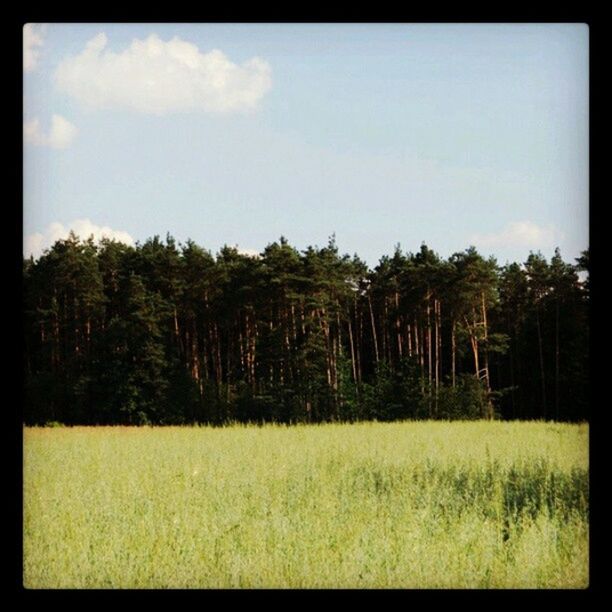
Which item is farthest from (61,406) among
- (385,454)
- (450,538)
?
(450,538)

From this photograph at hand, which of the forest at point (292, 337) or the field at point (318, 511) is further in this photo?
the forest at point (292, 337)

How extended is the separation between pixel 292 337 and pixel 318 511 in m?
3.81

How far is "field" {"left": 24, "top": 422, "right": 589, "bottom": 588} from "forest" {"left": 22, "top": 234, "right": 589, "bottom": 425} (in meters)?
0.46

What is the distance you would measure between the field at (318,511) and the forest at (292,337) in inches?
17.9

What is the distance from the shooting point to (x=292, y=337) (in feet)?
29.9

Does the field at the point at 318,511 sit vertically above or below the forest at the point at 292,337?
below

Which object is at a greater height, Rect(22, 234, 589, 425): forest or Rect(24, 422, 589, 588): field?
Rect(22, 234, 589, 425): forest

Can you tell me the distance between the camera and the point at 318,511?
5543 millimetres

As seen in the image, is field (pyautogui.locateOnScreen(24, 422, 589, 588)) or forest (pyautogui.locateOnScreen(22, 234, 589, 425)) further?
forest (pyautogui.locateOnScreen(22, 234, 589, 425))

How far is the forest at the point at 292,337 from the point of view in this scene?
267 inches

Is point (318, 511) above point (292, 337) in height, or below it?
below

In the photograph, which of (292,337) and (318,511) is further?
(292,337)

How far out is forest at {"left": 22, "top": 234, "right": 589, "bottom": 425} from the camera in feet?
22.3
